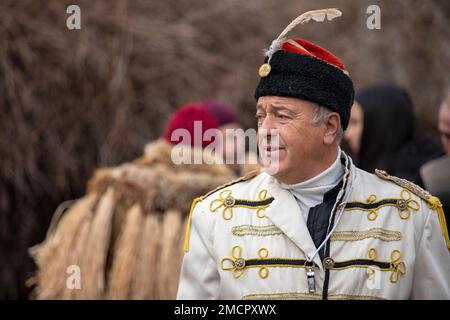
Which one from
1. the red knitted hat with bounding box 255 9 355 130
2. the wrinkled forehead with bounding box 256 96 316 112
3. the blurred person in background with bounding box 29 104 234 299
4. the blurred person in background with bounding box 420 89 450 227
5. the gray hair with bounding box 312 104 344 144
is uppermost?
the red knitted hat with bounding box 255 9 355 130

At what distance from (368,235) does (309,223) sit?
20cm

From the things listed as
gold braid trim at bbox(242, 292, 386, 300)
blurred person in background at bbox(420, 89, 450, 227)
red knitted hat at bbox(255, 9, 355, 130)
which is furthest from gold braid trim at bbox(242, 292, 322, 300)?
blurred person in background at bbox(420, 89, 450, 227)

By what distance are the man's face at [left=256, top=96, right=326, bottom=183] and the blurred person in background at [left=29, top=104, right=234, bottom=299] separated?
1.71 metres

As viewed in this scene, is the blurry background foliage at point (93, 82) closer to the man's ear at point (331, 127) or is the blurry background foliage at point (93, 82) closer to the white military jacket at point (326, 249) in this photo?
the white military jacket at point (326, 249)

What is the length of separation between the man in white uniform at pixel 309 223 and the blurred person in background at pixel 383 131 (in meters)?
1.88

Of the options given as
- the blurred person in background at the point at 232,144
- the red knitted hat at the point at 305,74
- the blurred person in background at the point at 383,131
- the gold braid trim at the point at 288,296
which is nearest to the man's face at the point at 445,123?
the blurred person in background at the point at 383,131

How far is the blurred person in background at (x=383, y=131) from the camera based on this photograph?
453 centimetres

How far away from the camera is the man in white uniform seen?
2506mm

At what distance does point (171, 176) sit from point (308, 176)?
68.9 inches

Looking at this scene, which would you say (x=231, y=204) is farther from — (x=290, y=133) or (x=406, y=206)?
(x=406, y=206)

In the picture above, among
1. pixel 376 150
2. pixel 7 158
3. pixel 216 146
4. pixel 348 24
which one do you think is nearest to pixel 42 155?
pixel 7 158

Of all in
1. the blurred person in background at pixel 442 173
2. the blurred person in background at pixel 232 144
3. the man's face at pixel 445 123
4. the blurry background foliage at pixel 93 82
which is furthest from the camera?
the blurry background foliage at pixel 93 82

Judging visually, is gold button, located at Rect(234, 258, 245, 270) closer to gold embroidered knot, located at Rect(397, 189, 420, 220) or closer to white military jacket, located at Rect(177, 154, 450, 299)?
white military jacket, located at Rect(177, 154, 450, 299)

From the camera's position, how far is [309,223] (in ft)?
8.54
